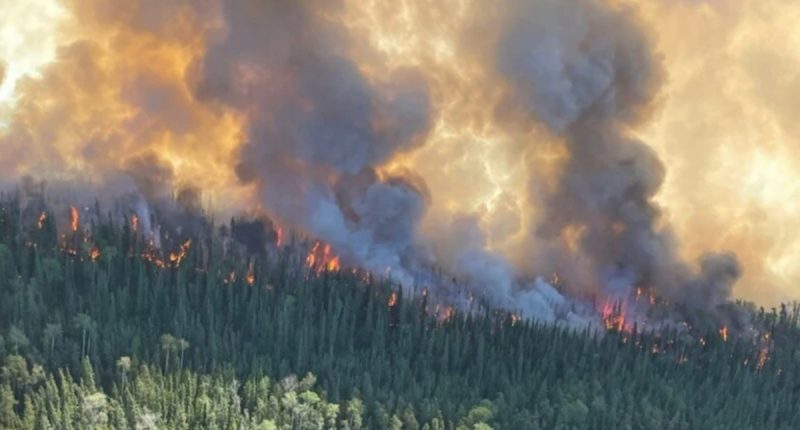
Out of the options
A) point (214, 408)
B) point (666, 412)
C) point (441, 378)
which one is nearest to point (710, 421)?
point (666, 412)

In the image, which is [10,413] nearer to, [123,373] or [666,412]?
[123,373]

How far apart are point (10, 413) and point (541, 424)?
267ft

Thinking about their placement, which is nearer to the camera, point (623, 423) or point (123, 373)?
point (123, 373)

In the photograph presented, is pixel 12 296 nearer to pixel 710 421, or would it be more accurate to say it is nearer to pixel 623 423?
pixel 623 423

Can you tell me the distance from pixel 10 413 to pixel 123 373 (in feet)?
67.0

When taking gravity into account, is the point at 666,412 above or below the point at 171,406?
above

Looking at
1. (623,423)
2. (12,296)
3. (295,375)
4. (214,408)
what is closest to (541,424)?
(623,423)

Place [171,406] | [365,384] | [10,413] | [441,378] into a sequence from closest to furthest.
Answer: [10,413] → [171,406] → [365,384] → [441,378]

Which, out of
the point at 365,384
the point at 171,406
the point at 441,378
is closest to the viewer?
the point at 171,406

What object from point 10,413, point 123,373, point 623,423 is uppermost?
point 623,423

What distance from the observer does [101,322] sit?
7662 inches

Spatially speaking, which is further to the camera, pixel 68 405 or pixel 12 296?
pixel 12 296

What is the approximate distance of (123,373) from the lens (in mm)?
172125

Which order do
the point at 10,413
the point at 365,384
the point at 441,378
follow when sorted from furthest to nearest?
the point at 441,378
the point at 365,384
the point at 10,413
